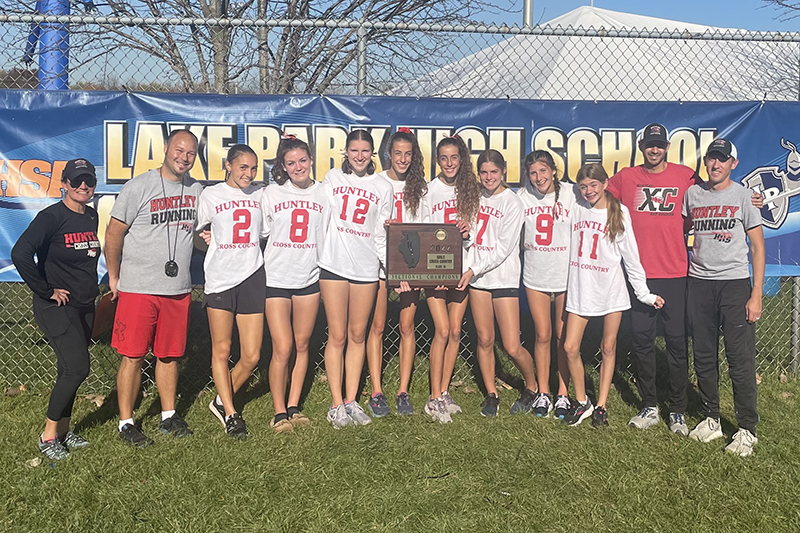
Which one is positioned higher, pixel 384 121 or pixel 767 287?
pixel 384 121

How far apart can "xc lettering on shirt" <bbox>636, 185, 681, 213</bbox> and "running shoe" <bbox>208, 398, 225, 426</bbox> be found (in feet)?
10.9

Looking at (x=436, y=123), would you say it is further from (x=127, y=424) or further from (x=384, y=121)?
(x=127, y=424)

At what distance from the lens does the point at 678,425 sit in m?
4.71

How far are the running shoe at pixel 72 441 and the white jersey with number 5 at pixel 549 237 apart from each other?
3.22 meters

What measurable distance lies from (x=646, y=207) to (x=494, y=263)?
1.16 metres

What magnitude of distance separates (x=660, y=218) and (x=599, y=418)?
1.49 m

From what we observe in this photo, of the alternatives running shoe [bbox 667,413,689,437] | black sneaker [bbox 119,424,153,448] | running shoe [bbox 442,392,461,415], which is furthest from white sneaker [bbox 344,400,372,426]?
running shoe [bbox 667,413,689,437]

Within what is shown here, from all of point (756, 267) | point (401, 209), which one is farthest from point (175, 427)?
point (756, 267)

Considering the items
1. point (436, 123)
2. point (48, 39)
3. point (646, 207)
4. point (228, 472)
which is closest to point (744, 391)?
point (646, 207)

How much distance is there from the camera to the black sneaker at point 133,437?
14.3 ft

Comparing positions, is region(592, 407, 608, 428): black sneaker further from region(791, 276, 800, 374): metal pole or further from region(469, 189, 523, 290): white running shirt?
region(791, 276, 800, 374): metal pole

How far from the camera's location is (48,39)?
6254 mm

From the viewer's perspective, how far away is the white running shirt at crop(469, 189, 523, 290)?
488 cm

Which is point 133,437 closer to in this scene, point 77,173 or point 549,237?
point 77,173
